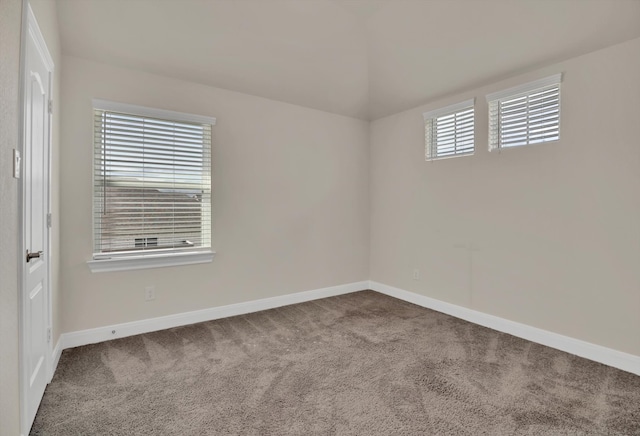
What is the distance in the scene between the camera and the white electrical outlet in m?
3.13

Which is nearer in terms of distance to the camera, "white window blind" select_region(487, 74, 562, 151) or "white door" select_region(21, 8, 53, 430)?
"white door" select_region(21, 8, 53, 430)

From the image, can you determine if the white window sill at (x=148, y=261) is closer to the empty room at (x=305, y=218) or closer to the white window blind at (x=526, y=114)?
the empty room at (x=305, y=218)

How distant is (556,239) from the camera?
9.33ft

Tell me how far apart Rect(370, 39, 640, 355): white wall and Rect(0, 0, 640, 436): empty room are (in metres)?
0.02

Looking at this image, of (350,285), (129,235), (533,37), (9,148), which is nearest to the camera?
(9,148)

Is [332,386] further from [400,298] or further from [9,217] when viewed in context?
[400,298]

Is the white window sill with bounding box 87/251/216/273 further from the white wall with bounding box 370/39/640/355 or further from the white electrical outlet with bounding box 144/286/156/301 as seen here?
the white wall with bounding box 370/39/640/355

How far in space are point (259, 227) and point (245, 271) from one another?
1.70ft

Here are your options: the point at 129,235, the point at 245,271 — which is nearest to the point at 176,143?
the point at 129,235

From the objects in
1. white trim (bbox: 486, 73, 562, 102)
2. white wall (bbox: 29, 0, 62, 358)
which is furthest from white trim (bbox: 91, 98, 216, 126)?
white trim (bbox: 486, 73, 562, 102)

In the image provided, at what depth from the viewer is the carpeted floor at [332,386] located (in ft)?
6.02

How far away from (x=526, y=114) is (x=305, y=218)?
2547 mm

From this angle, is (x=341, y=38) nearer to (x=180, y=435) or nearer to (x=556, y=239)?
(x=556, y=239)

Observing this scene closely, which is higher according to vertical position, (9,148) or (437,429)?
(9,148)
